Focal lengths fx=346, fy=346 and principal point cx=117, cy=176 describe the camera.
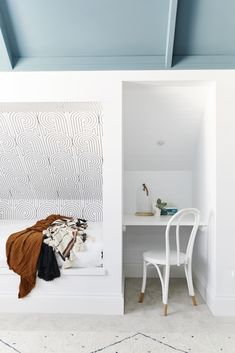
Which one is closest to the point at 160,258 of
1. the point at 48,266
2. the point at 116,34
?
the point at 48,266

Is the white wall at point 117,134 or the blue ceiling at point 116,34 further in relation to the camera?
the white wall at point 117,134

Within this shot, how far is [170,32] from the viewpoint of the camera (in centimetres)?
263

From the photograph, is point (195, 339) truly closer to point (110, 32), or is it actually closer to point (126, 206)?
point (126, 206)

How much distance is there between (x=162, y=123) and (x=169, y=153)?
44cm

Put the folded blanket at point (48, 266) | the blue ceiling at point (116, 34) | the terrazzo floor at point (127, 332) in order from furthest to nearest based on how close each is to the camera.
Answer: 1. the folded blanket at point (48, 266)
2. the blue ceiling at point (116, 34)
3. the terrazzo floor at point (127, 332)

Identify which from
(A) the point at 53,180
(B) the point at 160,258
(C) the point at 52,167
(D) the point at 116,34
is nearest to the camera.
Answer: (D) the point at 116,34

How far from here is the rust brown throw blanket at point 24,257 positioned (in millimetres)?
2893

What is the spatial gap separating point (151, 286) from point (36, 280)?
1.30m

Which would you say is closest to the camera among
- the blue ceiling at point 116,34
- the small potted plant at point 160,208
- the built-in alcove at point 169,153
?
the blue ceiling at point 116,34

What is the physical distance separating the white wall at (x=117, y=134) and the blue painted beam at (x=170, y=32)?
11 centimetres

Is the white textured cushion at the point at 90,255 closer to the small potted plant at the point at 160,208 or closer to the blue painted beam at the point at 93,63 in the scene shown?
the small potted plant at the point at 160,208

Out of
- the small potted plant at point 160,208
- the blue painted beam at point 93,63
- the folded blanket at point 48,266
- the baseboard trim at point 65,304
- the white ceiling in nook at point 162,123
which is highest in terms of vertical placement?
the blue painted beam at point 93,63

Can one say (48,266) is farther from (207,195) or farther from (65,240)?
(207,195)

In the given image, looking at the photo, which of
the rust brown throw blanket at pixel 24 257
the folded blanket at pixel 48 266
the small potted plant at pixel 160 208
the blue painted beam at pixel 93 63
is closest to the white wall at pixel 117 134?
the blue painted beam at pixel 93 63
